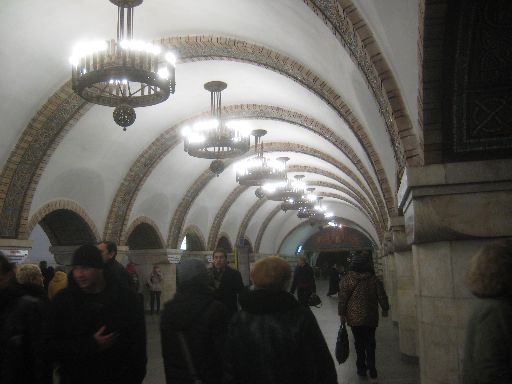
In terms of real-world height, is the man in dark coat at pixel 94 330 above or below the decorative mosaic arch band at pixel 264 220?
below

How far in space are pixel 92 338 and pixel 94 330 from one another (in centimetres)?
6

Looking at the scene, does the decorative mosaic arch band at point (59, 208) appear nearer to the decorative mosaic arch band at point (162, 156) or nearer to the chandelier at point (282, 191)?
the decorative mosaic arch band at point (162, 156)

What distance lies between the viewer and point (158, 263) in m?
16.0

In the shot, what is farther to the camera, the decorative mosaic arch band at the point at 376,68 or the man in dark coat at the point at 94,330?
the decorative mosaic arch band at the point at 376,68

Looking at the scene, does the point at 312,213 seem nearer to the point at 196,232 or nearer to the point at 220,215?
the point at 220,215

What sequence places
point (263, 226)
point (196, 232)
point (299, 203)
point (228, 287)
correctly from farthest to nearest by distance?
1. point (263, 226)
2. point (299, 203)
3. point (196, 232)
4. point (228, 287)

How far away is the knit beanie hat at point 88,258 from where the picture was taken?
2660 mm

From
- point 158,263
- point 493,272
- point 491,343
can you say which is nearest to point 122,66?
point 493,272

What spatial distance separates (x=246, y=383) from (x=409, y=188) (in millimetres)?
2217

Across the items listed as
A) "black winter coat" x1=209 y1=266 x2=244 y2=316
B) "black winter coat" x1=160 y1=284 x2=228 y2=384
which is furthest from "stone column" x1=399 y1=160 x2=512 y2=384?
"black winter coat" x1=160 y1=284 x2=228 y2=384

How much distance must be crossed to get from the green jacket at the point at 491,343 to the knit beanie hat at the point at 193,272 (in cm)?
137

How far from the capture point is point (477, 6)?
3154mm

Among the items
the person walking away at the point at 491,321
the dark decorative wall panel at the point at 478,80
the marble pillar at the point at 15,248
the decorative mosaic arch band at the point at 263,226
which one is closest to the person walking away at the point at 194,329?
the person walking away at the point at 491,321

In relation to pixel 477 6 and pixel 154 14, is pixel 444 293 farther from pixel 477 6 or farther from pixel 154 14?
pixel 154 14
